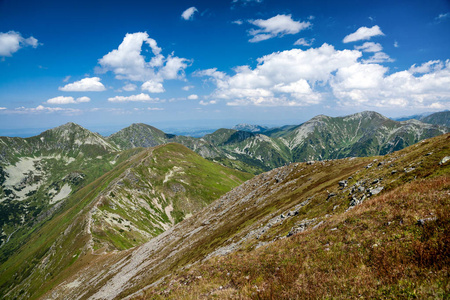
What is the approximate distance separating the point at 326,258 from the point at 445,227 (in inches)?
265

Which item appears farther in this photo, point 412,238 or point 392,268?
point 412,238

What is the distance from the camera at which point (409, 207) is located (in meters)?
14.7

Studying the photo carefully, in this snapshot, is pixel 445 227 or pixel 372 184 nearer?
pixel 445 227

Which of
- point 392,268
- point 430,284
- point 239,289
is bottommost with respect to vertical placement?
point 239,289

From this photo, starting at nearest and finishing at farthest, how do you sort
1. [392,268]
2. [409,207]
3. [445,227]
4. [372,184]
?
[392,268], [445,227], [409,207], [372,184]

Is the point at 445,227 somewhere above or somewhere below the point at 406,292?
above

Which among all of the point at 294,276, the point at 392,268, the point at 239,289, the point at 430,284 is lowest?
the point at 239,289

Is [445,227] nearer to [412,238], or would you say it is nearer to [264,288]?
[412,238]

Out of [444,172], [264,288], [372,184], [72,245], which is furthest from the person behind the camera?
[72,245]

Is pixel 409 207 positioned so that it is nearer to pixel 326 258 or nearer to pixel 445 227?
pixel 445 227

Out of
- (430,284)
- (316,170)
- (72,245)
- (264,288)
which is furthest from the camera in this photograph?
(72,245)

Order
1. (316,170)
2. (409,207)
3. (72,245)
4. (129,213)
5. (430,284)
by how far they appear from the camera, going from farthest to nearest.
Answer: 1. (129,213)
2. (72,245)
3. (316,170)
4. (409,207)
5. (430,284)

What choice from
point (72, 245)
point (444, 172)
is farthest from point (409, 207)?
point (72, 245)

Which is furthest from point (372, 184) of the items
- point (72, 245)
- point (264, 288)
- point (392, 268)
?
point (72, 245)
